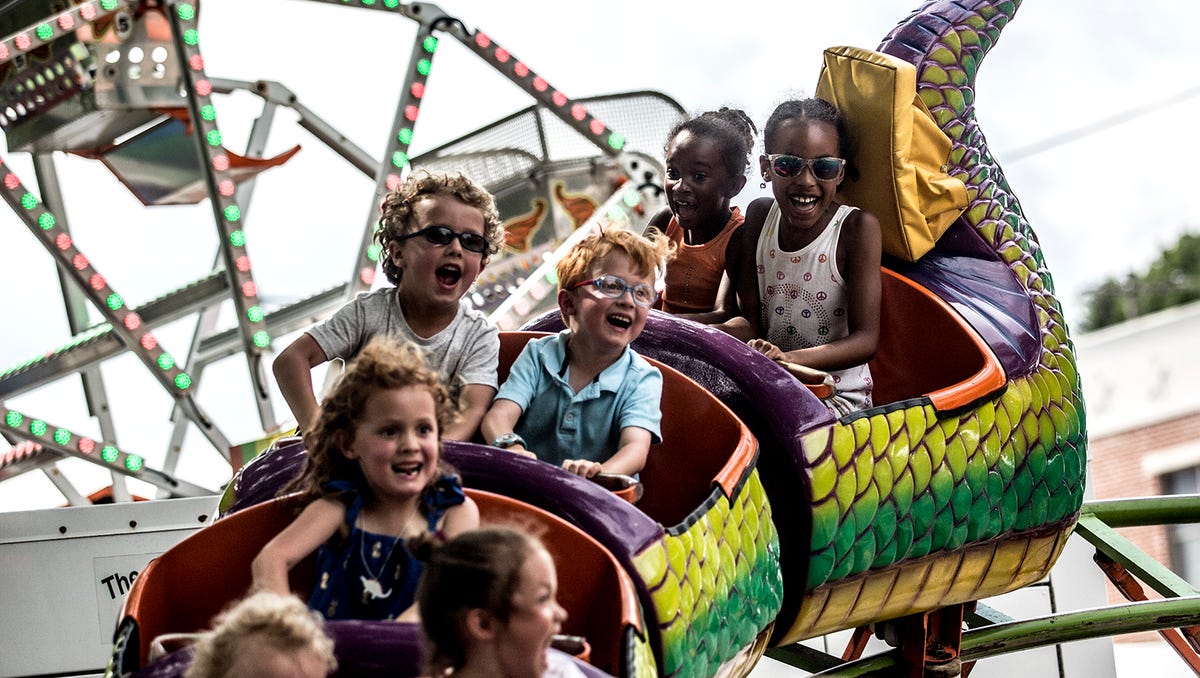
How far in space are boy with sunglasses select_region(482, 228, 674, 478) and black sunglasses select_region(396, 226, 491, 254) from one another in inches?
5.0

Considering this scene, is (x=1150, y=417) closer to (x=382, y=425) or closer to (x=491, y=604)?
(x=382, y=425)

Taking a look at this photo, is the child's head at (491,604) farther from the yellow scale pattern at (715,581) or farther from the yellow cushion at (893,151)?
the yellow cushion at (893,151)

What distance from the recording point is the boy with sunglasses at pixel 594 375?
2066 mm

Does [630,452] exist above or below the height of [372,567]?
above

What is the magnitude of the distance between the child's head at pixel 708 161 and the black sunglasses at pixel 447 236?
2.33 ft

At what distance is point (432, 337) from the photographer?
2268 millimetres

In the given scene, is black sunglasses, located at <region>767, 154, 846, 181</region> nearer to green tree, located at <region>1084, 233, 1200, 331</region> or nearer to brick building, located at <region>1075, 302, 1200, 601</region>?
brick building, located at <region>1075, 302, 1200, 601</region>

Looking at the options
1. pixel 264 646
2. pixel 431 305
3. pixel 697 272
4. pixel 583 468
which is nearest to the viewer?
pixel 264 646

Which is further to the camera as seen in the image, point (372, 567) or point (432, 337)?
point (432, 337)

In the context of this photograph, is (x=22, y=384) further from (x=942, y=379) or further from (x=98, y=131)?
(x=942, y=379)

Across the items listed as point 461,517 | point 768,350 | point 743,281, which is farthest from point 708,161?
point 461,517

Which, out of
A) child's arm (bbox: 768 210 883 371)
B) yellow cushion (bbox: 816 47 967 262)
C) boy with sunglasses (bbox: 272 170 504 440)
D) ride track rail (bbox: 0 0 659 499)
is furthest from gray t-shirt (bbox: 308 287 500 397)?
ride track rail (bbox: 0 0 659 499)

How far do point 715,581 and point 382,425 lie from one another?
0.48 metres

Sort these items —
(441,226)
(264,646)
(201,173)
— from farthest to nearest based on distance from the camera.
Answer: (201,173) < (441,226) < (264,646)
